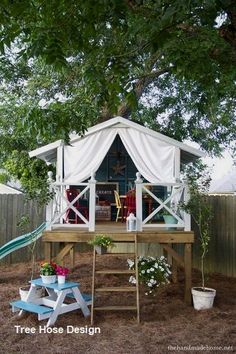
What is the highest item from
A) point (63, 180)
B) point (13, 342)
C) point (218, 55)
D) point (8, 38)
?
point (218, 55)

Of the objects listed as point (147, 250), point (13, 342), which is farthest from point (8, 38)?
point (147, 250)

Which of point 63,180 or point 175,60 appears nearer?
point 175,60

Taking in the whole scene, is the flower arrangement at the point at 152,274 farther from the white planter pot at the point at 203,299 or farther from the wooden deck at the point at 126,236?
the white planter pot at the point at 203,299

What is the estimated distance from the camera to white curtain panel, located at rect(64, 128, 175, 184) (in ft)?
22.1

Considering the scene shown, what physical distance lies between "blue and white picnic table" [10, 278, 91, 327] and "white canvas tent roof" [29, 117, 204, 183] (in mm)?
2246

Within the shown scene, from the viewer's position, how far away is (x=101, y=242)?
5.66 metres

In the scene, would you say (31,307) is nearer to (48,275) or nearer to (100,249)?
(48,275)

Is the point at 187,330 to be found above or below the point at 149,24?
below

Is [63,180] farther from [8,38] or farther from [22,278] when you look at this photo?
[8,38]

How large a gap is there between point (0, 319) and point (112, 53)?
378 centimetres

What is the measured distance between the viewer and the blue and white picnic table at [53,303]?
189 inches

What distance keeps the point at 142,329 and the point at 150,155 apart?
3143 millimetres

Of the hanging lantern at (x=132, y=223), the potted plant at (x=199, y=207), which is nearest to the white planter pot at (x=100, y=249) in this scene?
the hanging lantern at (x=132, y=223)

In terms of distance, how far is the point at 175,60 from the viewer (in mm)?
3592
